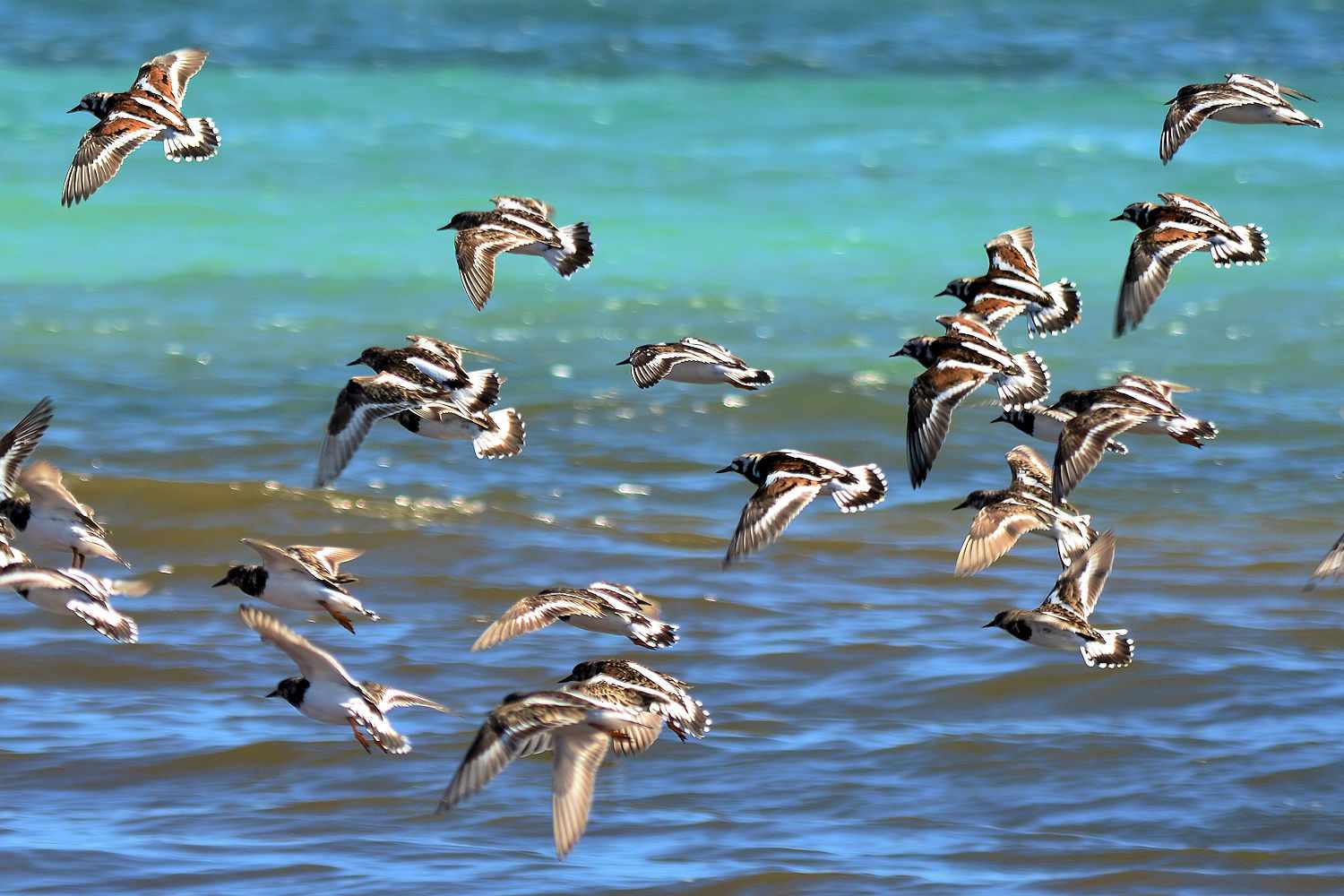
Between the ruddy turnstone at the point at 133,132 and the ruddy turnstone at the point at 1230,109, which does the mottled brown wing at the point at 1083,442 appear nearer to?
the ruddy turnstone at the point at 1230,109

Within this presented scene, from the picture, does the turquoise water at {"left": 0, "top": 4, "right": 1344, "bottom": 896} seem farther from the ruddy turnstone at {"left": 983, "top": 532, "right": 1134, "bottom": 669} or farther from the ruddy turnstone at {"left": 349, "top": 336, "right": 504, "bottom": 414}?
the ruddy turnstone at {"left": 349, "top": 336, "right": 504, "bottom": 414}

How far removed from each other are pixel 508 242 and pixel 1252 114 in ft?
8.56

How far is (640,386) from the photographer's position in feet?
20.8

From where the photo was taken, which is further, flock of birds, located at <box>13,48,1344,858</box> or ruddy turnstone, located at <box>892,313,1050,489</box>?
ruddy turnstone, located at <box>892,313,1050,489</box>

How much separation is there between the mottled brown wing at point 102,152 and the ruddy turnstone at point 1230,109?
3.58 meters

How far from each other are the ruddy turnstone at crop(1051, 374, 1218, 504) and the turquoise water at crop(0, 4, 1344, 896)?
3.27ft

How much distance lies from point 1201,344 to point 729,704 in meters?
8.21

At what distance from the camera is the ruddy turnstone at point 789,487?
6082 millimetres

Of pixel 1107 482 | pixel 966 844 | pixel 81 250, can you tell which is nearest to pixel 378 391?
pixel 966 844

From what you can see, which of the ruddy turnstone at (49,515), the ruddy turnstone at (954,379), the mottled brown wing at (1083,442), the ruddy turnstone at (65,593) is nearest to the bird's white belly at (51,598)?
the ruddy turnstone at (65,593)

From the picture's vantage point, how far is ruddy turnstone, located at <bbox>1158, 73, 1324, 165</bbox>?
6.90m

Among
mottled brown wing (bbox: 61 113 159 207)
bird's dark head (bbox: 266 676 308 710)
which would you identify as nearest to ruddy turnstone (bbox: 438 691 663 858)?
bird's dark head (bbox: 266 676 308 710)

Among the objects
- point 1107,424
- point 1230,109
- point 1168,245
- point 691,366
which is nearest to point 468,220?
point 691,366

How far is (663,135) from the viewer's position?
22.1 m
